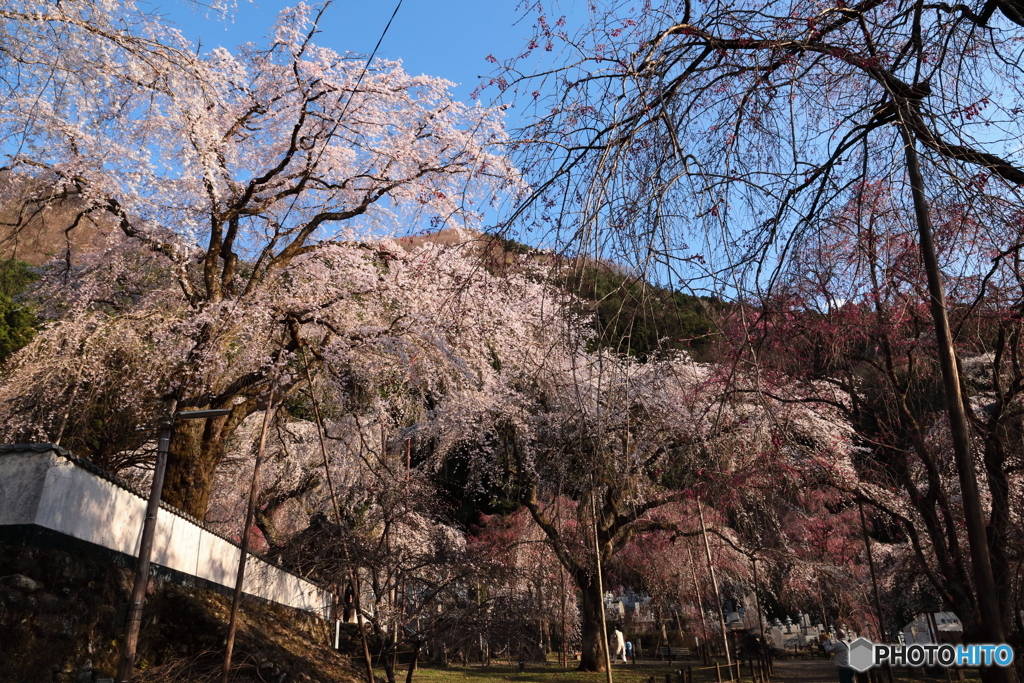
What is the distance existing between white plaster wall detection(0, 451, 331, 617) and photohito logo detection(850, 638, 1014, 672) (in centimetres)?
761

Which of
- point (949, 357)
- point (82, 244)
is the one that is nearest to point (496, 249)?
point (949, 357)

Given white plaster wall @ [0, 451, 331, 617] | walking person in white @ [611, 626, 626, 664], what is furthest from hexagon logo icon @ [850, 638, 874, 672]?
walking person in white @ [611, 626, 626, 664]

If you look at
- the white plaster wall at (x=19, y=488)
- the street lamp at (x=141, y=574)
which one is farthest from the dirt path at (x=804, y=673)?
the white plaster wall at (x=19, y=488)

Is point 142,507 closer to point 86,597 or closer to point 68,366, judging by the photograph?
point 86,597

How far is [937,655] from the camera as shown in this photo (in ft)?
15.2

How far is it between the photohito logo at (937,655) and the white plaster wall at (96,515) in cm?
761

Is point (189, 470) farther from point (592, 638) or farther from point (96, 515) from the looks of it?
point (592, 638)

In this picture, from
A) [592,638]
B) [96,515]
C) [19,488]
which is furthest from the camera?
[592,638]

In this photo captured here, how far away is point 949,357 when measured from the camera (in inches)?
112

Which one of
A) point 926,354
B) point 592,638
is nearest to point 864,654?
point 926,354

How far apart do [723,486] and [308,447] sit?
1231cm

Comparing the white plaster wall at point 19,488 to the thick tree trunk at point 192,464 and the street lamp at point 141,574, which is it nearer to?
the street lamp at point 141,574

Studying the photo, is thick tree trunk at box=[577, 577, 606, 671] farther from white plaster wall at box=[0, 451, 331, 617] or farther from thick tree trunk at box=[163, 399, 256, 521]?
thick tree trunk at box=[163, 399, 256, 521]

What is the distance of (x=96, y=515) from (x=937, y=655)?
8.19m
